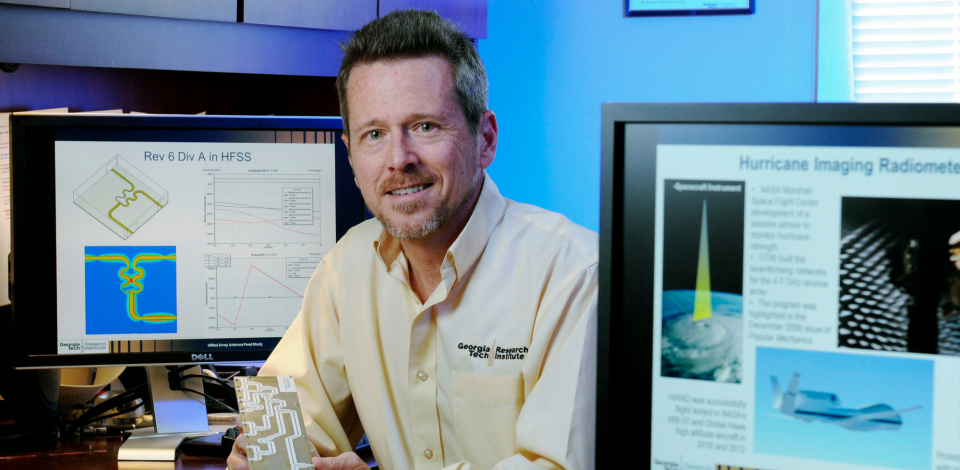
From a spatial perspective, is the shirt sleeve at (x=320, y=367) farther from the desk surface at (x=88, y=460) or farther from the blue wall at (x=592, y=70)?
the blue wall at (x=592, y=70)

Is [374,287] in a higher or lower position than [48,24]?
lower

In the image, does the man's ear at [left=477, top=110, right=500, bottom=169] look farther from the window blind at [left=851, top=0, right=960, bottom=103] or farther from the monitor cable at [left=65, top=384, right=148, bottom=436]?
the window blind at [left=851, top=0, right=960, bottom=103]

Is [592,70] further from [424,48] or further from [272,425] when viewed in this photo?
[272,425]

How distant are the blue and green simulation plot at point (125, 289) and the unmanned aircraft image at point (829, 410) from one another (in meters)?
0.95

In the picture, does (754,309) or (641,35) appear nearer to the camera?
(754,309)

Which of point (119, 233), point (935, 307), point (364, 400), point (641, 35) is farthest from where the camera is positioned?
point (641, 35)

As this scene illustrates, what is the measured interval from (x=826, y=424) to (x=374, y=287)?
669 mm

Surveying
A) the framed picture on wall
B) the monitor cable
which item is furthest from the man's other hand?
the framed picture on wall

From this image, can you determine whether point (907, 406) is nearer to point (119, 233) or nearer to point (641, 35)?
point (119, 233)

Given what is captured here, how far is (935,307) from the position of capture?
52 centimetres

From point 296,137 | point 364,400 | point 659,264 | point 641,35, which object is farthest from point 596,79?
point 659,264

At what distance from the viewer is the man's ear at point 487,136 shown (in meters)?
1.08

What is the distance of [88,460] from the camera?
3.70ft

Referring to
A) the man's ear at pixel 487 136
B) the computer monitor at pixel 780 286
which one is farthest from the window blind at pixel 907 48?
the computer monitor at pixel 780 286
